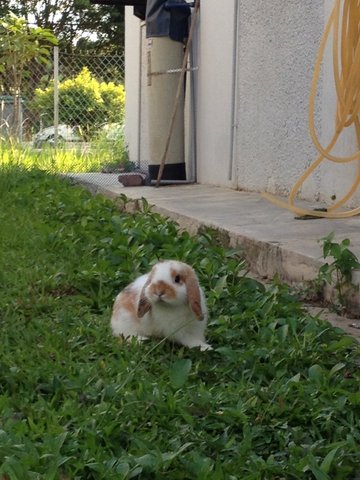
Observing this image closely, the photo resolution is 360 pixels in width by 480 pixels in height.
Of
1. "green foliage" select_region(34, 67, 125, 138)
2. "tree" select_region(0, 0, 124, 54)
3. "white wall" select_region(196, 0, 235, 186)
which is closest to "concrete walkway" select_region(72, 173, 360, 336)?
"white wall" select_region(196, 0, 235, 186)

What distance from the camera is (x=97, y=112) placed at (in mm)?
15039

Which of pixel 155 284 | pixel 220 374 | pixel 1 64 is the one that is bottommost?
pixel 220 374

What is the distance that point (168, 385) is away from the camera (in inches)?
111

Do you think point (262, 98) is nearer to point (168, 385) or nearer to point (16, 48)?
point (168, 385)

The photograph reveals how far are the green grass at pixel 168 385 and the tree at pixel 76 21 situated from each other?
29008 millimetres

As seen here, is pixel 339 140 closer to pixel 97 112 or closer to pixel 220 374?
pixel 220 374

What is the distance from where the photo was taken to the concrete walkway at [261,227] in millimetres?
4375

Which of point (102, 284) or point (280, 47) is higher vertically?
point (280, 47)

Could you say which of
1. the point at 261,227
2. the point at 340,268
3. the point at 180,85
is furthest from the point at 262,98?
the point at 340,268

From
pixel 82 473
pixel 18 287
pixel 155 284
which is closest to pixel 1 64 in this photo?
pixel 18 287

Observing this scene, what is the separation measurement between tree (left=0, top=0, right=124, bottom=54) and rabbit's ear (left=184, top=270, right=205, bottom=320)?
29.9m

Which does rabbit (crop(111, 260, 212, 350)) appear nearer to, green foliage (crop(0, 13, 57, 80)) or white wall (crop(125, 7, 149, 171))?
white wall (crop(125, 7, 149, 171))

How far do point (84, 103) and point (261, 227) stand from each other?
9731 mm

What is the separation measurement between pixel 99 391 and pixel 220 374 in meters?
0.46
